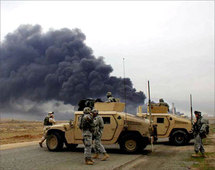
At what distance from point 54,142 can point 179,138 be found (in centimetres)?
702

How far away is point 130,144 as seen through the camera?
10961 mm

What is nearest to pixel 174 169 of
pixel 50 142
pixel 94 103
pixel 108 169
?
pixel 108 169

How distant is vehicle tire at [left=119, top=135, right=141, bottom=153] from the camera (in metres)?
10.9

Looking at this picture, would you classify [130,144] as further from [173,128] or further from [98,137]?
[173,128]

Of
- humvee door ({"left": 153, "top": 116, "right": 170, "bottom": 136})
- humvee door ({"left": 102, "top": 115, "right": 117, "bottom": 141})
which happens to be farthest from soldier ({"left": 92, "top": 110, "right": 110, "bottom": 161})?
humvee door ({"left": 153, "top": 116, "right": 170, "bottom": 136})

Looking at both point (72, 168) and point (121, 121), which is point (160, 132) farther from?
point (72, 168)

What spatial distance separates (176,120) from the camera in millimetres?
15242

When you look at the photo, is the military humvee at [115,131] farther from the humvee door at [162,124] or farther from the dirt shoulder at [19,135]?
the dirt shoulder at [19,135]

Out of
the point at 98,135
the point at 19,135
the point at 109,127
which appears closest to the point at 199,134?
the point at 109,127

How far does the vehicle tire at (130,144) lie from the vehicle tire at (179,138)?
4.86 metres

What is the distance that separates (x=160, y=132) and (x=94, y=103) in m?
5.23

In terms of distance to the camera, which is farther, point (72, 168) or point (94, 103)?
point (94, 103)

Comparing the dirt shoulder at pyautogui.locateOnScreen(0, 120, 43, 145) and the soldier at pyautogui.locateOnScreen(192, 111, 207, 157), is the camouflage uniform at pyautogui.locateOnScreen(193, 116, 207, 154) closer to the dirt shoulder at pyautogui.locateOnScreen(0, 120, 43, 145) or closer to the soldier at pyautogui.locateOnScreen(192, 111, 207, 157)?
the soldier at pyautogui.locateOnScreen(192, 111, 207, 157)

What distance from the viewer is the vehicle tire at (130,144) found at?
10.9m
